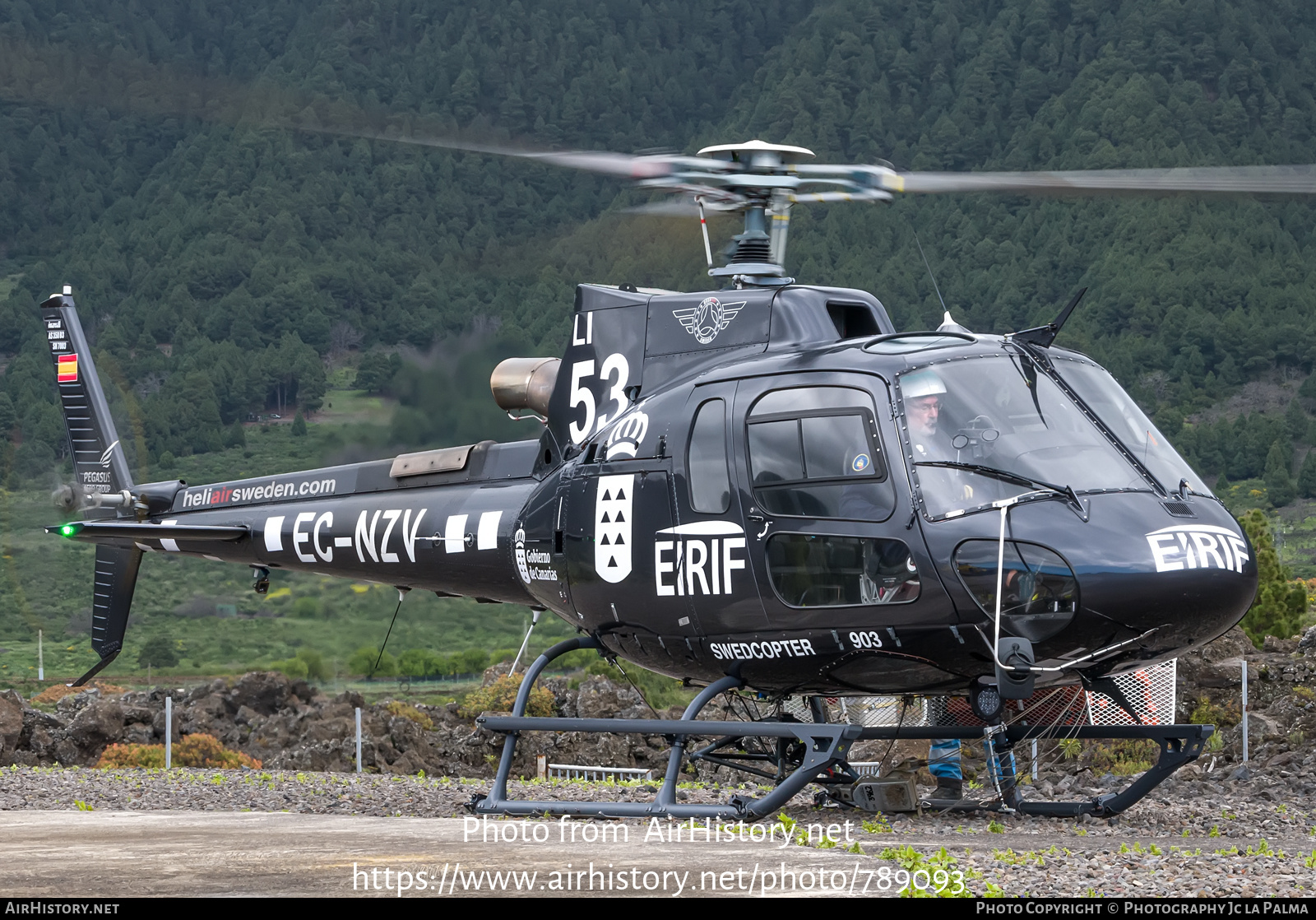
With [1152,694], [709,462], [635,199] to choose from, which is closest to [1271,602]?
[635,199]

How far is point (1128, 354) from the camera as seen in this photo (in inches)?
2579

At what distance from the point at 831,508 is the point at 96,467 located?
9358mm

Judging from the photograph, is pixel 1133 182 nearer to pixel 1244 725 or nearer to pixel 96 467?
pixel 1244 725

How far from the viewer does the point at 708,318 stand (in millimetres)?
10852

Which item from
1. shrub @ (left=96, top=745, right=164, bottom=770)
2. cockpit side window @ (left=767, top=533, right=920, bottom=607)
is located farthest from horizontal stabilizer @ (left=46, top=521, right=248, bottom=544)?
shrub @ (left=96, top=745, right=164, bottom=770)

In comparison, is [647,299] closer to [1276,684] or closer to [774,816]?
[774,816]

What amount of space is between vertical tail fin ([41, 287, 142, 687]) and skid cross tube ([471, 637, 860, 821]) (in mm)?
6029

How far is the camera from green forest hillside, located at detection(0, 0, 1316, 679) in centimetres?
5422

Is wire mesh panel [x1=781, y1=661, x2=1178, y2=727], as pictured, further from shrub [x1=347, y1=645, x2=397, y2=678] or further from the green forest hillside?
shrub [x1=347, y1=645, x2=397, y2=678]

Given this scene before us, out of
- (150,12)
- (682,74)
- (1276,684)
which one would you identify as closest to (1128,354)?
(682,74)

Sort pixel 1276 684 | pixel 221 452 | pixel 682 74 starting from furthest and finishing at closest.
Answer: pixel 682 74, pixel 221 452, pixel 1276 684

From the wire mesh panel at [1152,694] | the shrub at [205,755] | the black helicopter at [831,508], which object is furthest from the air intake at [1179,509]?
the shrub at [205,755]

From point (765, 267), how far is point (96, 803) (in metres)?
6.83

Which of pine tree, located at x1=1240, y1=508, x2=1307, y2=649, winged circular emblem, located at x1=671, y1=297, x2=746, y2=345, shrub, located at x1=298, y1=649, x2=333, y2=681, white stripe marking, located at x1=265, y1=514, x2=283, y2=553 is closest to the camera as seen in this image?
winged circular emblem, located at x1=671, y1=297, x2=746, y2=345
